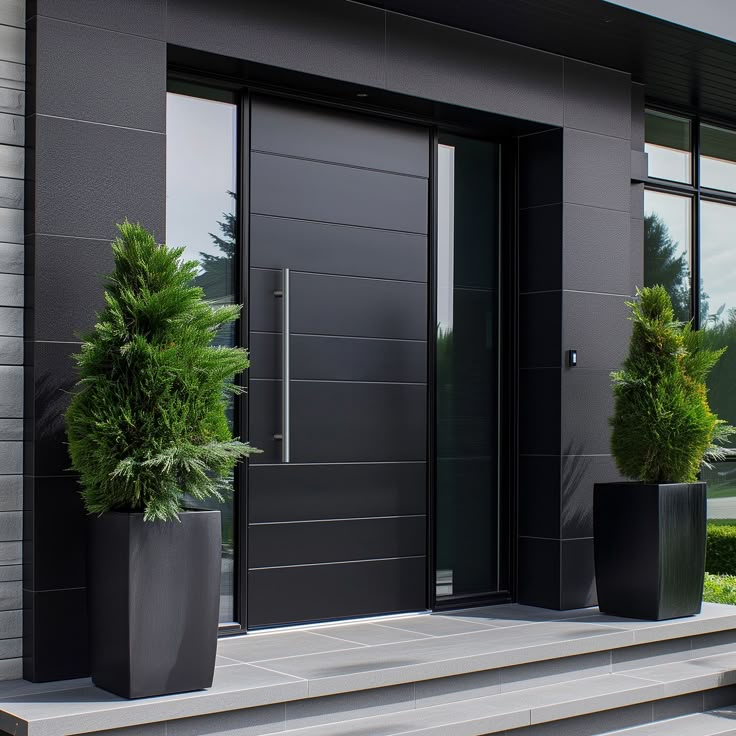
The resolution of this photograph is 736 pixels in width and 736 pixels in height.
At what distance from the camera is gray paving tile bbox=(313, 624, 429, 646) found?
5590 millimetres

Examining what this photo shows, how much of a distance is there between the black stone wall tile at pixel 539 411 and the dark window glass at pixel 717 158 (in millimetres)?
2721

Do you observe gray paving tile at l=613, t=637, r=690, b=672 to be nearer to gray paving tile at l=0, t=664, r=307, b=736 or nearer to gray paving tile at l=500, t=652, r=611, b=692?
gray paving tile at l=500, t=652, r=611, b=692

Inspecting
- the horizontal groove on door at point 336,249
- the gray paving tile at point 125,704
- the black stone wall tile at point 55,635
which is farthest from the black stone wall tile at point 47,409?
the horizontal groove on door at point 336,249

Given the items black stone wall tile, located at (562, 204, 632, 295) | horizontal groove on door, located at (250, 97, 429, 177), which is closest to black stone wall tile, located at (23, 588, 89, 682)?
horizontal groove on door, located at (250, 97, 429, 177)

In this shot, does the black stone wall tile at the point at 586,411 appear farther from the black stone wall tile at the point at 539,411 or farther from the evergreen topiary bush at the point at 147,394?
the evergreen topiary bush at the point at 147,394

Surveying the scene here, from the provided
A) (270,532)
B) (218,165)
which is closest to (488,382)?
(270,532)

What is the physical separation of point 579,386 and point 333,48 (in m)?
2.60

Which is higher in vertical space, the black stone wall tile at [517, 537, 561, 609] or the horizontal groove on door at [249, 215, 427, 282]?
the horizontal groove on door at [249, 215, 427, 282]

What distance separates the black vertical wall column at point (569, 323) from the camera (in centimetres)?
672

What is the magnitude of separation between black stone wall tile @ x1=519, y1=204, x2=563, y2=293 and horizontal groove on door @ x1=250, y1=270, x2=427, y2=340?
820 millimetres

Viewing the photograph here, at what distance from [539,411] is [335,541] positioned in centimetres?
164

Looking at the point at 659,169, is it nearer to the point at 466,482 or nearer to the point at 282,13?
the point at 466,482

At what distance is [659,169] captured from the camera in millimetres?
8102

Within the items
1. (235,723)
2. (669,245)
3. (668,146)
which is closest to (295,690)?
(235,723)
